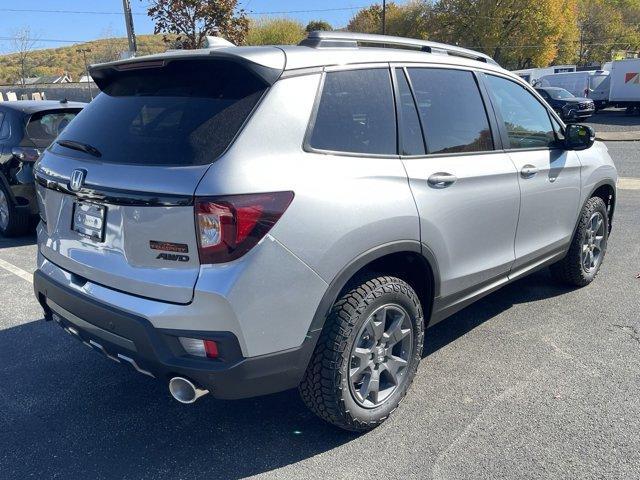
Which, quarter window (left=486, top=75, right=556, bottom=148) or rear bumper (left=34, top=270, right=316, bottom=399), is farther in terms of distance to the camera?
quarter window (left=486, top=75, right=556, bottom=148)

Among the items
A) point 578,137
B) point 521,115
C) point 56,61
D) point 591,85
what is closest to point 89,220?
point 521,115

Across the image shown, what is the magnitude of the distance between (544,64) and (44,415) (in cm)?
5714

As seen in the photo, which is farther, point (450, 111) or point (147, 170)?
point (450, 111)

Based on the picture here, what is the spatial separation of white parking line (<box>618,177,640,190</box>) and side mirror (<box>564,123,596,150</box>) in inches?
240

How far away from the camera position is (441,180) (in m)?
2.88

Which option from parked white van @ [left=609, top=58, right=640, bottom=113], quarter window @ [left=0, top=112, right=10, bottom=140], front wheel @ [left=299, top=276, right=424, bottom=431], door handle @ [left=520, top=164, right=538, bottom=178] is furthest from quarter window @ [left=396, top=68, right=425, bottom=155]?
parked white van @ [left=609, top=58, right=640, bottom=113]

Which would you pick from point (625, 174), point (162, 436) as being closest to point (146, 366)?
→ point (162, 436)

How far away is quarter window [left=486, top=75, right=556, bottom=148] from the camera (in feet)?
11.7

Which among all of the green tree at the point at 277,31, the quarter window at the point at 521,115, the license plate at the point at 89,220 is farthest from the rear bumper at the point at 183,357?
the green tree at the point at 277,31

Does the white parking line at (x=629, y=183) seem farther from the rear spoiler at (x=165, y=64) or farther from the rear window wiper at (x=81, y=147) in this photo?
the rear window wiper at (x=81, y=147)

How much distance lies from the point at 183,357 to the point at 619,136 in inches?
824

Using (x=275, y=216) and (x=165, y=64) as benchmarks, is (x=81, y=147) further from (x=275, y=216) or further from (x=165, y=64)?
(x=275, y=216)

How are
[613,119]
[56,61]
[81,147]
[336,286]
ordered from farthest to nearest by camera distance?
[56,61] < [613,119] < [81,147] < [336,286]

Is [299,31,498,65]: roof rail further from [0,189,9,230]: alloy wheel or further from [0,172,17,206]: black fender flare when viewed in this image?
[0,189,9,230]: alloy wheel
